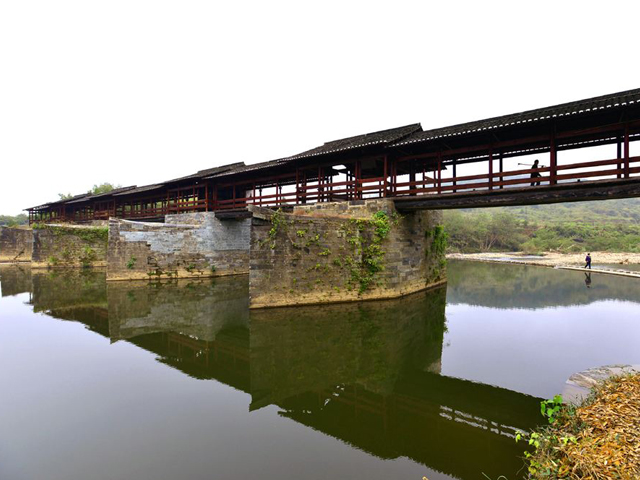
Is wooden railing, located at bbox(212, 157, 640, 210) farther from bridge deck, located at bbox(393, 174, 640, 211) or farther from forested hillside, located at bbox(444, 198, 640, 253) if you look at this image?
forested hillside, located at bbox(444, 198, 640, 253)

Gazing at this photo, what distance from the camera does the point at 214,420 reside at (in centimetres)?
422

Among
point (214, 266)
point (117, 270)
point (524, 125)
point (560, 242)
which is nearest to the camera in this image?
point (524, 125)

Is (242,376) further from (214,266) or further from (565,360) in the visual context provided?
(214,266)

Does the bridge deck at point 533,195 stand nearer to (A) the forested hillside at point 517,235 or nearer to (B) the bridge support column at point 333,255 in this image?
(B) the bridge support column at point 333,255

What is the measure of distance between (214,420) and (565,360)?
22.0 ft

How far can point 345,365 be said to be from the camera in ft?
20.5

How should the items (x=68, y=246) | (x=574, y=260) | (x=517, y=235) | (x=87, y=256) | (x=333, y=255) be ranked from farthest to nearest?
(x=517, y=235) < (x=574, y=260) < (x=87, y=256) < (x=68, y=246) < (x=333, y=255)

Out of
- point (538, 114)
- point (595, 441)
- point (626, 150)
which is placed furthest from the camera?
point (538, 114)

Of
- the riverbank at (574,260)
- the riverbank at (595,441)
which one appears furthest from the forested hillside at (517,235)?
the riverbank at (595,441)

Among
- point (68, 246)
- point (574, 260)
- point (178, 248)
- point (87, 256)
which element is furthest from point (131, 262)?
point (574, 260)

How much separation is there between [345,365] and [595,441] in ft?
13.4

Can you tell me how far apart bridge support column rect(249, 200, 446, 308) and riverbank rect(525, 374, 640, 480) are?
808cm

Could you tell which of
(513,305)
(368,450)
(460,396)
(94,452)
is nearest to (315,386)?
(368,450)

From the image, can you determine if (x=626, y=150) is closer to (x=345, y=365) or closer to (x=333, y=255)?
(x=333, y=255)
